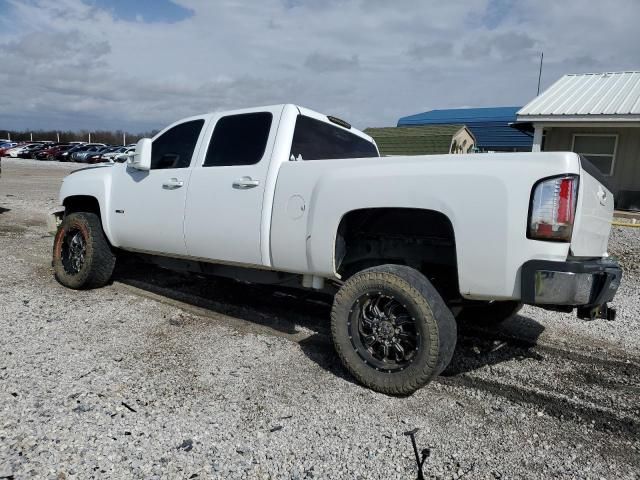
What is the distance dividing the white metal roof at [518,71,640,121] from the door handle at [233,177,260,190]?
1160 centimetres

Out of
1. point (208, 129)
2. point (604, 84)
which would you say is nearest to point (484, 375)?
point (208, 129)

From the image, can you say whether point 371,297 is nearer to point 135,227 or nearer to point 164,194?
point 164,194

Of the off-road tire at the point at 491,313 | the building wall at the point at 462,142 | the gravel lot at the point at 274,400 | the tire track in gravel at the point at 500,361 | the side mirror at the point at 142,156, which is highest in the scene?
the building wall at the point at 462,142

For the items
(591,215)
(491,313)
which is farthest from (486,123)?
(591,215)

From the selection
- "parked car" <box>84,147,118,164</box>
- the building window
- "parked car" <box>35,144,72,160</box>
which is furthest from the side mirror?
"parked car" <box>35,144,72,160</box>

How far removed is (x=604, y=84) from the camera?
15.6m

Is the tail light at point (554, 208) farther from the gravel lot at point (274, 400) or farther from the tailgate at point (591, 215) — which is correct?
the gravel lot at point (274, 400)

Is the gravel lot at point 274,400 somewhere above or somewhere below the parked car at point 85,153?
below

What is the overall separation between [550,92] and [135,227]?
14.5 metres

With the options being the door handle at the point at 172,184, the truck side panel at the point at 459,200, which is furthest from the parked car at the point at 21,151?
the truck side panel at the point at 459,200

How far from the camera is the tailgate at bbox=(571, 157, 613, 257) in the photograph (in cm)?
290

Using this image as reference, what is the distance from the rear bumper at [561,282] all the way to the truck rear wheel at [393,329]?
586 mm

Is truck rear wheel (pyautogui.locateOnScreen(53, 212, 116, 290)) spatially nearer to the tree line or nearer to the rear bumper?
the rear bumper

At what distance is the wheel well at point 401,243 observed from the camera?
12.1 ft
